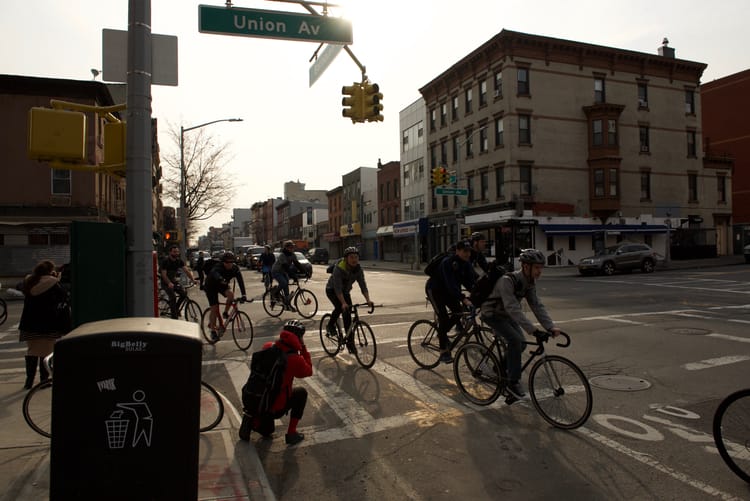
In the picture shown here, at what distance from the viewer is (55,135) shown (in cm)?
457

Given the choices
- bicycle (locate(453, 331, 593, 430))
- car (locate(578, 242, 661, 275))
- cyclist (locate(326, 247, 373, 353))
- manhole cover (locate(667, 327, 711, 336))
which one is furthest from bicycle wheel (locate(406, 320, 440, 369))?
car (locate(578, 242, 661, 275))

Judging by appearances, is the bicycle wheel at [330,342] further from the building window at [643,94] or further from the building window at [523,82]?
the building window at [643,94]

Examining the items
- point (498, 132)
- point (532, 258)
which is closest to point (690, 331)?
point (532, 258)

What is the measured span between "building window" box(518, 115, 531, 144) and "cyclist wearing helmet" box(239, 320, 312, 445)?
3421 cm

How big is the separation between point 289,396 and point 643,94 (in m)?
43.3

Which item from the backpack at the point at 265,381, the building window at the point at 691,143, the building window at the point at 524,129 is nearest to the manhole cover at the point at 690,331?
Result: the backpack at the point at 265,381

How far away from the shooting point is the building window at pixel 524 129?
3612 centimetres

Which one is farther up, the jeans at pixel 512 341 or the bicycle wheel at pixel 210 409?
the jeans at pixel 512 341

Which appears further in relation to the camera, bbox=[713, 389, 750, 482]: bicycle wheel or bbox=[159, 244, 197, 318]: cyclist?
bbox=[159, 244, 197, 318]: cyclist

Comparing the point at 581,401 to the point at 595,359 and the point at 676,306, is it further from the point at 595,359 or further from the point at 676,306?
the point at 676,306

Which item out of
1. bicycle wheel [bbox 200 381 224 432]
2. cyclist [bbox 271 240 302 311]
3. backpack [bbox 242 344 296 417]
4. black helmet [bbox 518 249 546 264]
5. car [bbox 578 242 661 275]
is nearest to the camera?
backpack [bbox 242 344 296 417]

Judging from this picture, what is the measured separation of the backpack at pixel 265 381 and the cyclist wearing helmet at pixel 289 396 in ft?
0.15

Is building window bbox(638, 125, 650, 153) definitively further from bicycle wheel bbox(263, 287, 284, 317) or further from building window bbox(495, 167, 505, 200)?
bicycle wheel bbox(263, 287, 284, 317)

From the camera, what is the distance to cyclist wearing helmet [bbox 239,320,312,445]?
4844 millimetres
